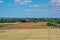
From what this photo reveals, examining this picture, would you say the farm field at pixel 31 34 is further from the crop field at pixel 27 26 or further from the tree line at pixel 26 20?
the tree line at pixel 26 20

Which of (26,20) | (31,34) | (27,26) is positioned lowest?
(31,34)

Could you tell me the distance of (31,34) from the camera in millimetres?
3791

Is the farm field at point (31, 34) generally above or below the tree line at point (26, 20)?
below

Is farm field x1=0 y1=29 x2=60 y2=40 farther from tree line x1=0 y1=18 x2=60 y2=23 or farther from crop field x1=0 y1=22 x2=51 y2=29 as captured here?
tree line x1=0 y1=18 x2=60 y2=23

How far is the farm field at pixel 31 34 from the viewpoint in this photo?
3.56 metres

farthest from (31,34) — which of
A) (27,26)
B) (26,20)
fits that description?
(26,20)

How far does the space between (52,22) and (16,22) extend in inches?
42.2

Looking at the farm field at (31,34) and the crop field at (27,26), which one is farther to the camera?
the crop field at (27,26)

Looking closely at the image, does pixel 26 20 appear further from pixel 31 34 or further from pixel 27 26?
pixel 31 34

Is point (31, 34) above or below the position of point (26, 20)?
below

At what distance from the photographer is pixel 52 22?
148 inches

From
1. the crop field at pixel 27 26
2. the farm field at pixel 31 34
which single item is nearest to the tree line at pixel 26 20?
the crop field at pixel 27 26

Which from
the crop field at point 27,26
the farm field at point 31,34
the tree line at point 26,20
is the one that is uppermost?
the tree line at point 26,20

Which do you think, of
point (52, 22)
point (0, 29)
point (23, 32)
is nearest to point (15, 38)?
point (23, 32)
